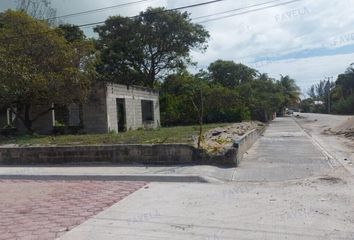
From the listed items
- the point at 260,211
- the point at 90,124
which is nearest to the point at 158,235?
the point at 260,211

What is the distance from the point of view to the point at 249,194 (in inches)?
337

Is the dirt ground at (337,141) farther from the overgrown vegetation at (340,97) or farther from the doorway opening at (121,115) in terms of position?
the overgrown vegetation at (340,97)

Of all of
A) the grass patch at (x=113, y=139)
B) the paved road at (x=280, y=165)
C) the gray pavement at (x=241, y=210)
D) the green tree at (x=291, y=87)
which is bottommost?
the gray pavement at (x=241, y=210)

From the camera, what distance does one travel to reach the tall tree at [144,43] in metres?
44.4

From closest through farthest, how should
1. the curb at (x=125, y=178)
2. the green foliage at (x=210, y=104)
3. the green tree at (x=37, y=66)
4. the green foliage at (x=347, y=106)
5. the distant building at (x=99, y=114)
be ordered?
1. the curb at (x=125, y=178)
2. the green tree at (x=37, y=66)
3. the distant building at (x=99, y=114)
4. the green foliage at (x=210, y=104)
5. the green foliage at (x=347, y=106)

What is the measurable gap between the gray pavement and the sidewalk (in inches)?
15.4

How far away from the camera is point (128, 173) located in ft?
36.2

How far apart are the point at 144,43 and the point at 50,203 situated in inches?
1507

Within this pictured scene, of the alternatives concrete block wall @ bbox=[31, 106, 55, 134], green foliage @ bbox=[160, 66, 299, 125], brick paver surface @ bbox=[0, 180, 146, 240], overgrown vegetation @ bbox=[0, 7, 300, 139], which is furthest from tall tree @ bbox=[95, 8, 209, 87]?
brick paver surface @ bbox=[0, 180, 146, 240]

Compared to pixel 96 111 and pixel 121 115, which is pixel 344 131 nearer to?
pixel 121 115

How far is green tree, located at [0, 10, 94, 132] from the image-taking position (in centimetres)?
1975

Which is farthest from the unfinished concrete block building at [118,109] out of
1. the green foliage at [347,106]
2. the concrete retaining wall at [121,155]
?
the green foliage at [347,106]

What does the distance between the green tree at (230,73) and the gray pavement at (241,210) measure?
5210 cm

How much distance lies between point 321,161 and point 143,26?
34.3m
